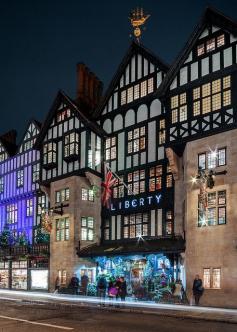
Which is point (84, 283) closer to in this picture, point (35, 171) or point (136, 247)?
point (136, 247)

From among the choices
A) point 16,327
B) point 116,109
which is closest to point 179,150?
point 116,109

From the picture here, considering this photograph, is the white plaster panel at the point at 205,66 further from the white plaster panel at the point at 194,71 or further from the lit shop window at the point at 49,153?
the lit shop window at the point at 49,153

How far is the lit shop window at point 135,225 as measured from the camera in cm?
3375

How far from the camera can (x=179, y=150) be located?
3017 centimetres

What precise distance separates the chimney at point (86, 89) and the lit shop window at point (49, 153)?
168 inches

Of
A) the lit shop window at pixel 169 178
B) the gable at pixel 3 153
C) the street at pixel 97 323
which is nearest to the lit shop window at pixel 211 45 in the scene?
the lit shop window at pixel 169 178

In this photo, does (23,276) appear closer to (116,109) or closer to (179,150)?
(116,109)

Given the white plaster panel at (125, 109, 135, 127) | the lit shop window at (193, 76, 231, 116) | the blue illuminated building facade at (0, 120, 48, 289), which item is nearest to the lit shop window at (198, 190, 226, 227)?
the lit shop window at (193, 76, 231, 116)

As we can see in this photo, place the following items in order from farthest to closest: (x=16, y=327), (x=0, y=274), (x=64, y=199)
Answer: (x=0, y=274) → (x=64, y=199) → (x=16, y=327)

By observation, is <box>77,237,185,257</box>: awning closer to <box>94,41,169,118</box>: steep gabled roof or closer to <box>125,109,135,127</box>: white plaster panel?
<box>125,109,135,127</box>: white plaster panel

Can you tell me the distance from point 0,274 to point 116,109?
19950mm

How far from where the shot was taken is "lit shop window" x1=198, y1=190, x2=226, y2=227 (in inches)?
1052

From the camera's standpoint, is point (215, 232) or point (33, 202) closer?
point (215, 232)

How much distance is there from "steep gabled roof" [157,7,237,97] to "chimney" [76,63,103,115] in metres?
11.5
